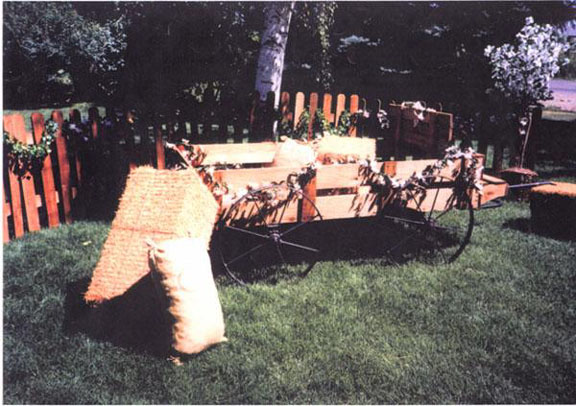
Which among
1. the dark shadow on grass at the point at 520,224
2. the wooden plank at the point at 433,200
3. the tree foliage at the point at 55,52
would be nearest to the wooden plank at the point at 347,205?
the wooden plank at the point at 433,200

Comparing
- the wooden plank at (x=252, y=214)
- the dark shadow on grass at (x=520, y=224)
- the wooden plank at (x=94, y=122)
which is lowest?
the dark shadow on grass at (x=520, y=224)

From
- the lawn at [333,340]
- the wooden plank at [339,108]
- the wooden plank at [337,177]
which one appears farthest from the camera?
the wooden plank at [339,108]

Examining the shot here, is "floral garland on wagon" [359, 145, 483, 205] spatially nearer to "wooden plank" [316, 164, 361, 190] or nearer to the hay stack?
"wooden plank" [316, 164, 361, 190]

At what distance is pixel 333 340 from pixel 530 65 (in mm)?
4476

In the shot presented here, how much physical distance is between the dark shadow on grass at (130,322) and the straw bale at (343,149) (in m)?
2.49

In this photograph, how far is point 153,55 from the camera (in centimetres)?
1378

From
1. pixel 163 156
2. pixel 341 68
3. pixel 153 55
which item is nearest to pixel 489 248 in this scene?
pixel 163 156

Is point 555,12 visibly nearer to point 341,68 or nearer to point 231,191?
point 341,68

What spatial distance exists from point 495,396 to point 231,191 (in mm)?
2523

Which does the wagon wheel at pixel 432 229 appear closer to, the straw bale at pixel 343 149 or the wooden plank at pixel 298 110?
the straw bale at pixel 343 149

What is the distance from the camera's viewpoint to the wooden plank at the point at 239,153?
497cm

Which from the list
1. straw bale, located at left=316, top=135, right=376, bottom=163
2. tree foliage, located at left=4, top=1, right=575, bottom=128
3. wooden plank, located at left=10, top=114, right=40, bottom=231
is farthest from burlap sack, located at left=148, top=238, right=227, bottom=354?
tree foliage, located at left=4, top=1, right=575, bottom=128

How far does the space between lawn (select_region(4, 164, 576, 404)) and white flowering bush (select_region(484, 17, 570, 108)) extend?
7.84 feet

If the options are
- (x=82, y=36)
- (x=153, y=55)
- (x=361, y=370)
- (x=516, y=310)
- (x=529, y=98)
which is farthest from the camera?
(x=82, y=36)
